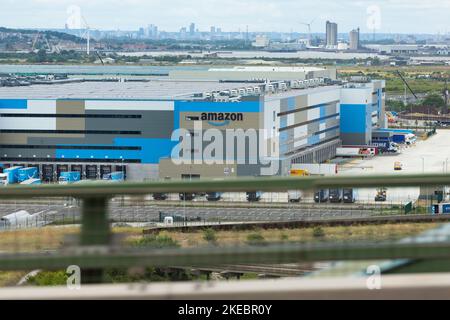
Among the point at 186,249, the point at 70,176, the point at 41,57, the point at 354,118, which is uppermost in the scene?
the point at 41,57

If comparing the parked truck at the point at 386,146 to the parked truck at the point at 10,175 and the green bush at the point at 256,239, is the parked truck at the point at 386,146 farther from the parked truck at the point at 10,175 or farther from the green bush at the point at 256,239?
the green bush at the point at 256,239

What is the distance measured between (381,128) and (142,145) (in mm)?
6913

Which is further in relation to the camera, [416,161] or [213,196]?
[416,161]

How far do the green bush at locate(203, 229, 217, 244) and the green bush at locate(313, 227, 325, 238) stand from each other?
0.37ft

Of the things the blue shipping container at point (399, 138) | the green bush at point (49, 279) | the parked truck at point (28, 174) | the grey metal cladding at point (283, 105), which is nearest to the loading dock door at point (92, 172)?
the parked truck at point (28, 174)

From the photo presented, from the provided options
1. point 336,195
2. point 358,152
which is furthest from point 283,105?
point 336,195

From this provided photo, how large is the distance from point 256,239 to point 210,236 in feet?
0.23

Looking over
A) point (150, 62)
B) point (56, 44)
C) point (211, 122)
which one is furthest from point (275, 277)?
point (56, 44)

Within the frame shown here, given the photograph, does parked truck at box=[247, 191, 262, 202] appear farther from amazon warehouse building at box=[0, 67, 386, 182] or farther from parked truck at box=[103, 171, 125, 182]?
amazon warehouse building at box=[0, 67, 386, 182]

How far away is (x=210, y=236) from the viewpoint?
1286 mm

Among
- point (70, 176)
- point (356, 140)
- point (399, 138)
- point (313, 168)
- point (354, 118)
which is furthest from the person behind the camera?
point (399, 138)

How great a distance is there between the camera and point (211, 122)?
12.2m

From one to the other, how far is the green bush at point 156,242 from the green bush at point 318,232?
0.51ft

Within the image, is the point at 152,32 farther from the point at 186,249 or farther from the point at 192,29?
the point at 186,249
